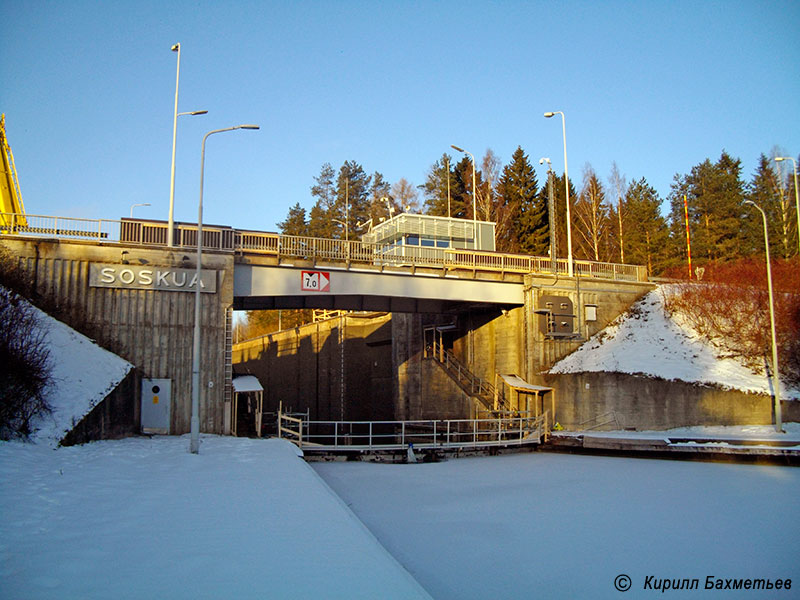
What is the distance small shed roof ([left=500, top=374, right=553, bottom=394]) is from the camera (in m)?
34.0

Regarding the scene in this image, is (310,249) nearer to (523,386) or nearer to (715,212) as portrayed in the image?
(523,386)

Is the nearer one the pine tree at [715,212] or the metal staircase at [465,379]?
the metal staircase at [465,379]

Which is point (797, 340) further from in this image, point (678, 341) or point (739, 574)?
point (739, 574)

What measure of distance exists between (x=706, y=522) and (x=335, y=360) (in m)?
42.0

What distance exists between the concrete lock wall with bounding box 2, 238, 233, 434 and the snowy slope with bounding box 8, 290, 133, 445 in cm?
124

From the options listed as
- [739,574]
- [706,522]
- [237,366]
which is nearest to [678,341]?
[706,522]

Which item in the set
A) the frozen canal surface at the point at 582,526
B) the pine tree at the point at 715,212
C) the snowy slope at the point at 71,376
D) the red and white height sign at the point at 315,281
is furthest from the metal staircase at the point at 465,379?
the pine tree at the point at 715,212

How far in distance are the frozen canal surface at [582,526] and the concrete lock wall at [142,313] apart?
7.15 meters

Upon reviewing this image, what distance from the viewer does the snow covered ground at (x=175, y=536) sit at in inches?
295

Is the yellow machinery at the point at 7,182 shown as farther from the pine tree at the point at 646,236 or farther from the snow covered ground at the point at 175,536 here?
the pine tree at the point at 646,236

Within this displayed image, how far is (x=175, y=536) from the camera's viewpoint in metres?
9.77

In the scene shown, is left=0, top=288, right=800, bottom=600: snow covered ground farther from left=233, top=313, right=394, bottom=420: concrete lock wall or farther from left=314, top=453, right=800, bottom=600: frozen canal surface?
left=233, top=313, right=394, bottom=420: concrete lock wall

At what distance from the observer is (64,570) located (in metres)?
7.82

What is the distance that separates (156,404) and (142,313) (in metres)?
3.74
